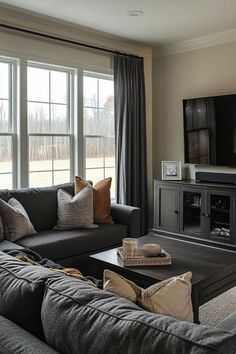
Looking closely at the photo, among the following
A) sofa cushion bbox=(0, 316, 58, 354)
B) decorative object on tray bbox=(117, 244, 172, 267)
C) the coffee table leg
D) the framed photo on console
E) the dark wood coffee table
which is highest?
the framed photo on console

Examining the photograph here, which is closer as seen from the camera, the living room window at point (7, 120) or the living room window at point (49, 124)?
the living room window at point (7, 120)

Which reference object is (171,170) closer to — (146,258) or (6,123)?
(6,123)

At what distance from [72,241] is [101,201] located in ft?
2.55

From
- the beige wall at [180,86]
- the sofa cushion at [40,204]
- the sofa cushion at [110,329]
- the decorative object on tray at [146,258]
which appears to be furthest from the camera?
the beige wall at [180,86]

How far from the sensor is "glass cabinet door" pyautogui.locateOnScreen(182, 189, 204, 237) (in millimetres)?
4664

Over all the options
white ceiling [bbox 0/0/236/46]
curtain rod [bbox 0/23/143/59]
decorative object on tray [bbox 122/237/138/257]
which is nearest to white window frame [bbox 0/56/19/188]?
curtain rod [bbox 0/23/143/59]

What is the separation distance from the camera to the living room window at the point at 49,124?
4359 millimetres

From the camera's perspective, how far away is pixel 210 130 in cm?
482

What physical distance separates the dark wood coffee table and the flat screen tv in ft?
6.61

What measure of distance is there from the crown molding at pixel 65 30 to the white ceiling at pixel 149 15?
0.11 m

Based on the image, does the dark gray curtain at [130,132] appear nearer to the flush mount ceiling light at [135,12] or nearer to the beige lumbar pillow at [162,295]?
the flush mount ceiling light at [135,12]

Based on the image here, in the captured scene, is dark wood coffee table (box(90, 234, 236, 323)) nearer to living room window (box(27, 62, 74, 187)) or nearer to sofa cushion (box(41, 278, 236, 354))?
sofa cushion (box(41, 278, 236, 354))

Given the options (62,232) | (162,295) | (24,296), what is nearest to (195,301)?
(162,295)

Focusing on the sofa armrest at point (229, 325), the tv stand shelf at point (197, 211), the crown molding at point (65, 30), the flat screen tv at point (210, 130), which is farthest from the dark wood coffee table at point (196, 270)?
the crown molding at point (65, 30)
